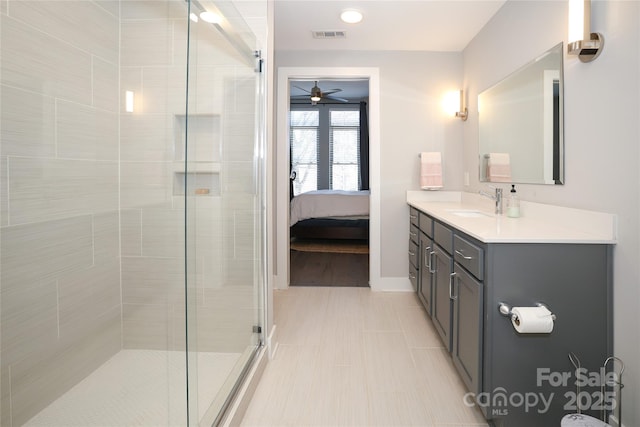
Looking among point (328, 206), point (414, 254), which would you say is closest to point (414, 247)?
point (414, 254)

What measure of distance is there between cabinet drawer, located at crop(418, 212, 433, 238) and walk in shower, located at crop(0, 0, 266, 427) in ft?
4.06

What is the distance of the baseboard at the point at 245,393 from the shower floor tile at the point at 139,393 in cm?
13

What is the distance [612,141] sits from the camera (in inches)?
63.5

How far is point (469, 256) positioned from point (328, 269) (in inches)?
110

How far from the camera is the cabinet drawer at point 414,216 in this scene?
3158 millimetres

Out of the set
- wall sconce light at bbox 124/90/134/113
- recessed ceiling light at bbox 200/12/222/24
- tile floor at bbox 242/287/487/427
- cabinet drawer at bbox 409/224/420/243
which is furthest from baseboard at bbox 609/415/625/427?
wall sconce light at bbox 124/90/134/113

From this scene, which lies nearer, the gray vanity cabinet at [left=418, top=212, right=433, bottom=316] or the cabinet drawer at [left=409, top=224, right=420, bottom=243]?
the gray vanity cabinet at [left=418, top=212, right=433, bottom=316]

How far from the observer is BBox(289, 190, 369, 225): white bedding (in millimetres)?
5613

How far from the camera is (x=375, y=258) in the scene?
12.3 feet

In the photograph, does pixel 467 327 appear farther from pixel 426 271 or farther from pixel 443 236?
pixel 426 271

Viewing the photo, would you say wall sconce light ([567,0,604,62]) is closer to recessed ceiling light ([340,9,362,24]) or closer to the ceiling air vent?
recessed ceiling light ([340,9,362,24])

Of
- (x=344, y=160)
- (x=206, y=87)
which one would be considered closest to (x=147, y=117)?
(x=206, y=87)

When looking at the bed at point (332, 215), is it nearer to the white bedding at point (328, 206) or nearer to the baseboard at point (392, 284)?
the white bedding at point (328, 206)

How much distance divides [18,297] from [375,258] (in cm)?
287
